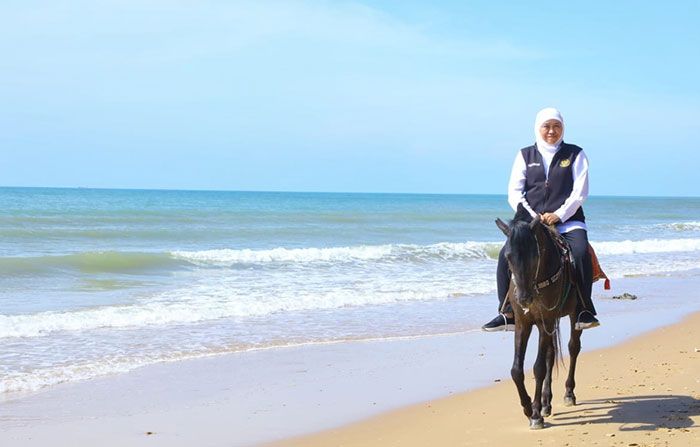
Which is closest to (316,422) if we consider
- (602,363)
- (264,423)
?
(264,423)

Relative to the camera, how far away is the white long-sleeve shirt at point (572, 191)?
6.23 metres

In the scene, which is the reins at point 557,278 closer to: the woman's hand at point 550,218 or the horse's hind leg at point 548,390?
the woman's hand at point 550,218

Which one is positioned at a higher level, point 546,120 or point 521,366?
point 546,120

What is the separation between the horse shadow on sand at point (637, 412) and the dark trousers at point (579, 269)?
82cm

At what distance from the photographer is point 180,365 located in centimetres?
862

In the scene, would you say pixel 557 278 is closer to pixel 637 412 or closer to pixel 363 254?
pixel 637 412

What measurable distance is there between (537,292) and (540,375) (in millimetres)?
708

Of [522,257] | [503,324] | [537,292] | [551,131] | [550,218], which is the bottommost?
[503,324]

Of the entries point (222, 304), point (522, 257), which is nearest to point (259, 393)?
point (522, 257)

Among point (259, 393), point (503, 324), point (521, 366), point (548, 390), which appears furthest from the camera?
point (259, 393)

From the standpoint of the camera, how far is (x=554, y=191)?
6.31 metres

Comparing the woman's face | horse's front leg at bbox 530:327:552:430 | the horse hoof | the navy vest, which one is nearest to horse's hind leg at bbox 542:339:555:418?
horse's front leg at bbox 530:327:552:430

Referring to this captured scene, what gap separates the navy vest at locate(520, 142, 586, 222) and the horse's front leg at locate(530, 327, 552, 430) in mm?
1001

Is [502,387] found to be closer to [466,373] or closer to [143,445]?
[466,373]
